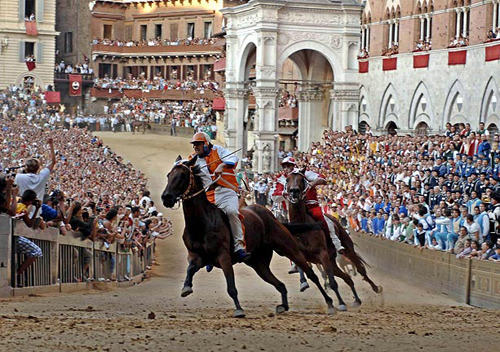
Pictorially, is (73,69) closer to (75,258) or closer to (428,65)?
(428,65)

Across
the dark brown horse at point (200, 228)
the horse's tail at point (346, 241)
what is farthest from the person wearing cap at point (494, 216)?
the dark brown horse at point (200, 228)

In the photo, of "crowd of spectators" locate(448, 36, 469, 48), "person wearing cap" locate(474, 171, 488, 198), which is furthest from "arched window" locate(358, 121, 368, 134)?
"person wearing cap" locate(474, 171, 488, 198)

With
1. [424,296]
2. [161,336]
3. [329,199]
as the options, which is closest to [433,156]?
[329,199]

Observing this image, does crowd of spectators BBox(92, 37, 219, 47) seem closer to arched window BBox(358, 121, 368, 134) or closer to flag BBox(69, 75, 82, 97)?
flag BBox(69, 75, 82, 97)

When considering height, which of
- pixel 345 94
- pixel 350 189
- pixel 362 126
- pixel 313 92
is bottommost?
pixel 350 189

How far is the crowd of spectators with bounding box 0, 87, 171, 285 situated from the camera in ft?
48.1

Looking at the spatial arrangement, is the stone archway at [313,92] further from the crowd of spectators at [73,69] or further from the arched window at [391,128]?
the crowd of spectators at [73,69]

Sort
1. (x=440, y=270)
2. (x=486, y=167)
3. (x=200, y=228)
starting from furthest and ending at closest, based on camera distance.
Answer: (x=486, y=167) < (x=440, y=270) < (x=200, y=228)

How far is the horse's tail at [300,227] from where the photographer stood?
16.0 meters

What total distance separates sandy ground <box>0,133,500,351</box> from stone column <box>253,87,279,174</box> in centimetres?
2267

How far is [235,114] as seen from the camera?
4734cm

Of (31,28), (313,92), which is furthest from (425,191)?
(31,28)

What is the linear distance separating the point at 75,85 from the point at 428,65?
139 ft

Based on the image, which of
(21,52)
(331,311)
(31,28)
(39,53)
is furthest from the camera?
(39,53)
